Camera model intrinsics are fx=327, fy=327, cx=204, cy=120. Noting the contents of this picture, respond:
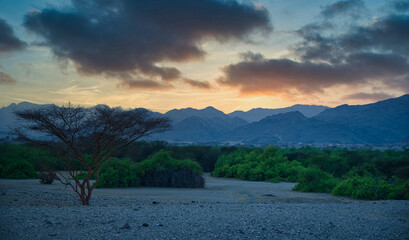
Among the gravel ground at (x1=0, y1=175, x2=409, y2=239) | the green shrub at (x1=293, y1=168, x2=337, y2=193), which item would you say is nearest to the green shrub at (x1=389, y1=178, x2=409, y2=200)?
the green shrub at (x1=293, y1=168, x2=337, y2=193)

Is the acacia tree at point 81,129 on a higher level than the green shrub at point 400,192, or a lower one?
higher

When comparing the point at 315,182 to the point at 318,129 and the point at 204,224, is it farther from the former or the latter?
the point at 318,129

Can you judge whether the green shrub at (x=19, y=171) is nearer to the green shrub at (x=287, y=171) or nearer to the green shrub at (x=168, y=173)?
the green shrub at (x=168, y=173)

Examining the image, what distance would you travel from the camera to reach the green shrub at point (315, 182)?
20.1 m

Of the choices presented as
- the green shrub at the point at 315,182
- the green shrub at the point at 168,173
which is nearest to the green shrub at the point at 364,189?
the green shrub at the point at 315,182

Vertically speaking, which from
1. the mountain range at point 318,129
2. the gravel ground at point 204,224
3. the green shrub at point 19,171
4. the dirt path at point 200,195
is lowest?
the dirt path at point 200,195

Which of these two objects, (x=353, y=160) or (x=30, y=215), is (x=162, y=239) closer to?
(x=30, y=215)

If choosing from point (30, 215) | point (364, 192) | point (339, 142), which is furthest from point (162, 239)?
point (339, 142)

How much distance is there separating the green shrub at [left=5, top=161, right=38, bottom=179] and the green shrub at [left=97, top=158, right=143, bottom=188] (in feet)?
28.9

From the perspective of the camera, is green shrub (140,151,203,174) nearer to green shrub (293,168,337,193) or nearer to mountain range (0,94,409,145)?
green shrub (293,168,337,193)

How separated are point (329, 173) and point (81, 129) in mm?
25268

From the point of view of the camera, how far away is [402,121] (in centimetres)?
16400

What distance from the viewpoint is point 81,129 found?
1285cm

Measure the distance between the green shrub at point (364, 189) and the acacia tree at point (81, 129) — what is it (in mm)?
11507
